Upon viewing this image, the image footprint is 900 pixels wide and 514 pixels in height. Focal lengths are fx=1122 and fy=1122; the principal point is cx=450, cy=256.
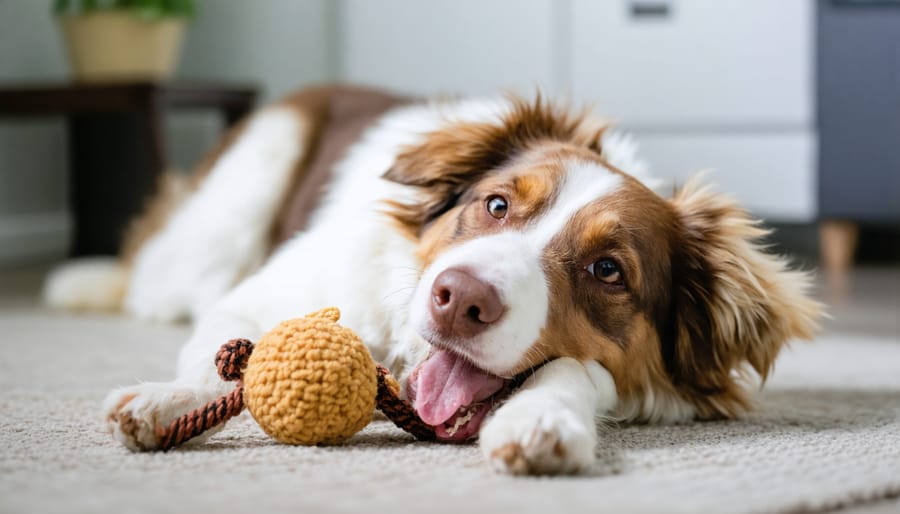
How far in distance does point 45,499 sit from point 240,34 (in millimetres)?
4849

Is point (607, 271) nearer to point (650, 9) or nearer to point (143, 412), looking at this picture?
point (143, 412)

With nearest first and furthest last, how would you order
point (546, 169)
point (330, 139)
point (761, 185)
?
point (546, 169) < point (330, 139) < point (761, 185)

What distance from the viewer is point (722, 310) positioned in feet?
6.57

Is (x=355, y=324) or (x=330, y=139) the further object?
(x=330, y=139)

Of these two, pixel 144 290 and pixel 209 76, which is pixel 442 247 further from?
pixel 209 76

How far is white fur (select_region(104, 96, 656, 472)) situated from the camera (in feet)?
5.32

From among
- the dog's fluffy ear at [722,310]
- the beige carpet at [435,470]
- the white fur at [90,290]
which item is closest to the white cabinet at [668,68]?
the white fur at [90,290]

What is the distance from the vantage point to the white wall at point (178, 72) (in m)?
5.26

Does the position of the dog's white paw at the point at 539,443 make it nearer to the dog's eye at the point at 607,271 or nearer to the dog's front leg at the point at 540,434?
the dog's front leg at the point at 540,434

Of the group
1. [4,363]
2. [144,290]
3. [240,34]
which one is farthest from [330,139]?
[240,34]

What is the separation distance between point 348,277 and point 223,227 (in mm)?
1107

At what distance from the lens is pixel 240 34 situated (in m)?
5.94

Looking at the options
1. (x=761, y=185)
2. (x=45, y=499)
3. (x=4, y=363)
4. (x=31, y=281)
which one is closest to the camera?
(x=45, y=499)

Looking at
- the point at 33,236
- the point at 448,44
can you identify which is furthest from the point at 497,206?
the point at 33,236
